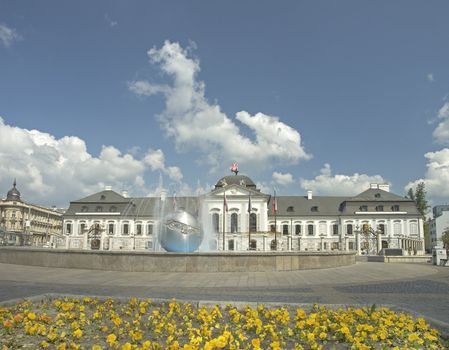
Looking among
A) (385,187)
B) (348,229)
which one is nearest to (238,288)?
(348,229)

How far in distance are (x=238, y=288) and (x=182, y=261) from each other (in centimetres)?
590

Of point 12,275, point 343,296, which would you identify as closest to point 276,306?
point 343,296

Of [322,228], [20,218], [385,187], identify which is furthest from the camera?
[20,218]

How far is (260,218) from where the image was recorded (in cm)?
6775

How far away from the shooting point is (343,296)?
10953 mm

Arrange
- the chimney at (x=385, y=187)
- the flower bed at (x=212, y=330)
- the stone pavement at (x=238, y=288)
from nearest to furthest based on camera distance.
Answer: the flower bed at (x=212, y=330)
the stone pavement at (x=238, y=288)
the chimney at (x=385, y=187)

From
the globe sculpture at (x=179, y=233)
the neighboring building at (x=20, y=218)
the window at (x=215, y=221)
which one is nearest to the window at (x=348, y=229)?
the window at (x=215, y=221)

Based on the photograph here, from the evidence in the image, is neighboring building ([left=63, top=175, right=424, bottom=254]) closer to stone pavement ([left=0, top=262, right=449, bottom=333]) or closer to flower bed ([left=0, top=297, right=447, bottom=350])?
stone pavement ([left=0, top=262, right=449, bottom=333])

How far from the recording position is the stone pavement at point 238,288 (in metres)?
10.1

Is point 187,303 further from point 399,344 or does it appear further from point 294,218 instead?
point 294,218

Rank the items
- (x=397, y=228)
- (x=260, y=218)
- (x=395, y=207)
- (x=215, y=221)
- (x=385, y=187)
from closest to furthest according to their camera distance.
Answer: (x=260, y=218)
(x=397, y=228)
(x=215, y=221)
(x=395, y=207)
(x=385, y=187)

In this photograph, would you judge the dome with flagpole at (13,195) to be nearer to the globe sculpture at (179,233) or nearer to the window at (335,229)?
the window at (335,229)

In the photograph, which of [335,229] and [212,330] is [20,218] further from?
[212,330]

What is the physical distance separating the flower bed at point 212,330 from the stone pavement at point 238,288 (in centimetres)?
241
